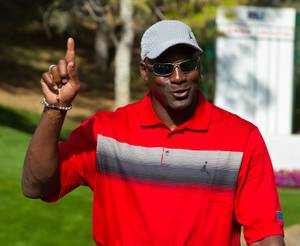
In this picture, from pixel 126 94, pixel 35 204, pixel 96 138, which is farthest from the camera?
pixel 126 94

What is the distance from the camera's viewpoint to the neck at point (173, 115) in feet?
11.2

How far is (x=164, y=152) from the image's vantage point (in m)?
3.36

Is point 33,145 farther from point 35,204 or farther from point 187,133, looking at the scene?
point 35,204

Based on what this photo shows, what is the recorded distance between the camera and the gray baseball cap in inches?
132

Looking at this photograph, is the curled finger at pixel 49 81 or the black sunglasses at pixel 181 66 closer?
the curled finger at pixel 49 81

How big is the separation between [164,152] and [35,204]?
7.26 metres

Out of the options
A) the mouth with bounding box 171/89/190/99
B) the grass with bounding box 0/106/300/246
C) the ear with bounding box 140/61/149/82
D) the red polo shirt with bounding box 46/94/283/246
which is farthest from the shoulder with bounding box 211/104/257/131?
the grass with bounding box 0/106/300/246

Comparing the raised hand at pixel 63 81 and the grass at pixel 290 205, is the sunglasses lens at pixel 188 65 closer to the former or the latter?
the raised hand at pixel 63 81

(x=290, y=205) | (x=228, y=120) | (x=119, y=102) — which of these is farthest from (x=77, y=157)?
(x=119, y=102)

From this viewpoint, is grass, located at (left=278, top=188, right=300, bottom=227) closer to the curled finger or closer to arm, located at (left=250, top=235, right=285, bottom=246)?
arm, located at (left=250, top=235, right=285, bottom=246)

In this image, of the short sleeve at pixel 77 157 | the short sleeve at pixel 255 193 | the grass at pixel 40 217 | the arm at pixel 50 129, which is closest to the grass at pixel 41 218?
the grass at pixel 40 217

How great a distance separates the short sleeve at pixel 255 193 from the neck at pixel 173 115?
0.25 meters

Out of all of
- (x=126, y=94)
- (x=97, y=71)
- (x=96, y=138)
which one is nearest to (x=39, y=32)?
(x=97, y=71)

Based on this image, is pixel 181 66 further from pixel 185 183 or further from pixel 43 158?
pixel 43 158
